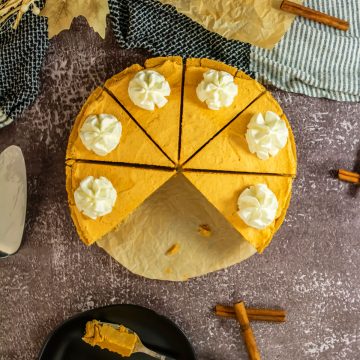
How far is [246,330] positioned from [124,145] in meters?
0.85

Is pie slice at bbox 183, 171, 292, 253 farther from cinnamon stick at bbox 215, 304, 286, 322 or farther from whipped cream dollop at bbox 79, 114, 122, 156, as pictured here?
cinnamon stick at bbox 215, 304, 286, 322

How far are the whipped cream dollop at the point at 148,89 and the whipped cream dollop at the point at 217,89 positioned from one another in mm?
118

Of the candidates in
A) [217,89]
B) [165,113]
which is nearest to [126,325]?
[165,113]

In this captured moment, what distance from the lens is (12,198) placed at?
2.01 meters

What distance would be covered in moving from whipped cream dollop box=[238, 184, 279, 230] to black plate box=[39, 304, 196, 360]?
538mm

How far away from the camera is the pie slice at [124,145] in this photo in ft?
5.74

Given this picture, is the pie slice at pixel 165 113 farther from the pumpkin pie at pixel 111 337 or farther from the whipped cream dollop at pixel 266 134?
the pumpkin pie at pixel 111 337

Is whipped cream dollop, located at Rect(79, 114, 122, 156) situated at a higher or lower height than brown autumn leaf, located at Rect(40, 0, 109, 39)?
lower

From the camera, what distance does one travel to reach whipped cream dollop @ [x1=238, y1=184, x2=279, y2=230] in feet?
5.54

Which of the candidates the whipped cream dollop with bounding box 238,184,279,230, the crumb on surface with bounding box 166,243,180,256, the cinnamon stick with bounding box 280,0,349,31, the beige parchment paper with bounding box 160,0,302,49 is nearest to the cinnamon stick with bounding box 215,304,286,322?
the crumb on surface with bounding box 166,243,180,256

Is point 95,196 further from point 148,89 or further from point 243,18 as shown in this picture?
point 243,18

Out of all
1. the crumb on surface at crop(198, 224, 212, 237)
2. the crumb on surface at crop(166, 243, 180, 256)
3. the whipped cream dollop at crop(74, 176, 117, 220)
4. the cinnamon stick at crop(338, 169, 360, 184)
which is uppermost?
the whipped cream dollop at crop(74, 176, 117, 220)

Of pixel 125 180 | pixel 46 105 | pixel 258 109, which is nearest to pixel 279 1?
pixel 258 109

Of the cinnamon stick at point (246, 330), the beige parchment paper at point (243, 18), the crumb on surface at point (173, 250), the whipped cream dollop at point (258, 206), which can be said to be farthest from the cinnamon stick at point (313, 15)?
the cinnamon stick at point (246, 330)
